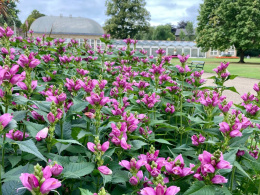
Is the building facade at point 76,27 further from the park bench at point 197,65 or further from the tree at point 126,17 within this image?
the park bench at point 197,65

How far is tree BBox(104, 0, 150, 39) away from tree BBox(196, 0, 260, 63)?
1594cm

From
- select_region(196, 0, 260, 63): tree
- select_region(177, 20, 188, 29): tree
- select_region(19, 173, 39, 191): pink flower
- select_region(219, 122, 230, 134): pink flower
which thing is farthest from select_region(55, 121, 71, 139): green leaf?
select_region(177, 20, 188, 29): tree

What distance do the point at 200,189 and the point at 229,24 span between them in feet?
107

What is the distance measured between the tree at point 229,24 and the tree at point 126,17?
15.9 m

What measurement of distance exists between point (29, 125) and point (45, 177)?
0.51 m

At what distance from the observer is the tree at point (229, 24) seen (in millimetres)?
28031

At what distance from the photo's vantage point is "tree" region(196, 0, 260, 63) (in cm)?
2803

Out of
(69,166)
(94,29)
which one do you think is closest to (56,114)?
(69,166)

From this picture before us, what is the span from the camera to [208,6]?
3281cm

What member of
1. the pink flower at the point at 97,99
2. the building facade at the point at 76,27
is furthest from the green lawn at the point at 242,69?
the building facade at the point at 76,27

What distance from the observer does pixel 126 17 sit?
47.1 m

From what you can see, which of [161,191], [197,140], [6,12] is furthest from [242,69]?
[161,191]

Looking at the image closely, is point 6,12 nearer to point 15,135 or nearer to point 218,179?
point 15,135

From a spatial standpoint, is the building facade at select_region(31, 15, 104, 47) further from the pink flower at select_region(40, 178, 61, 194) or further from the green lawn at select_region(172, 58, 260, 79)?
the pink flower at select_region(40, 178, 61, 194)
